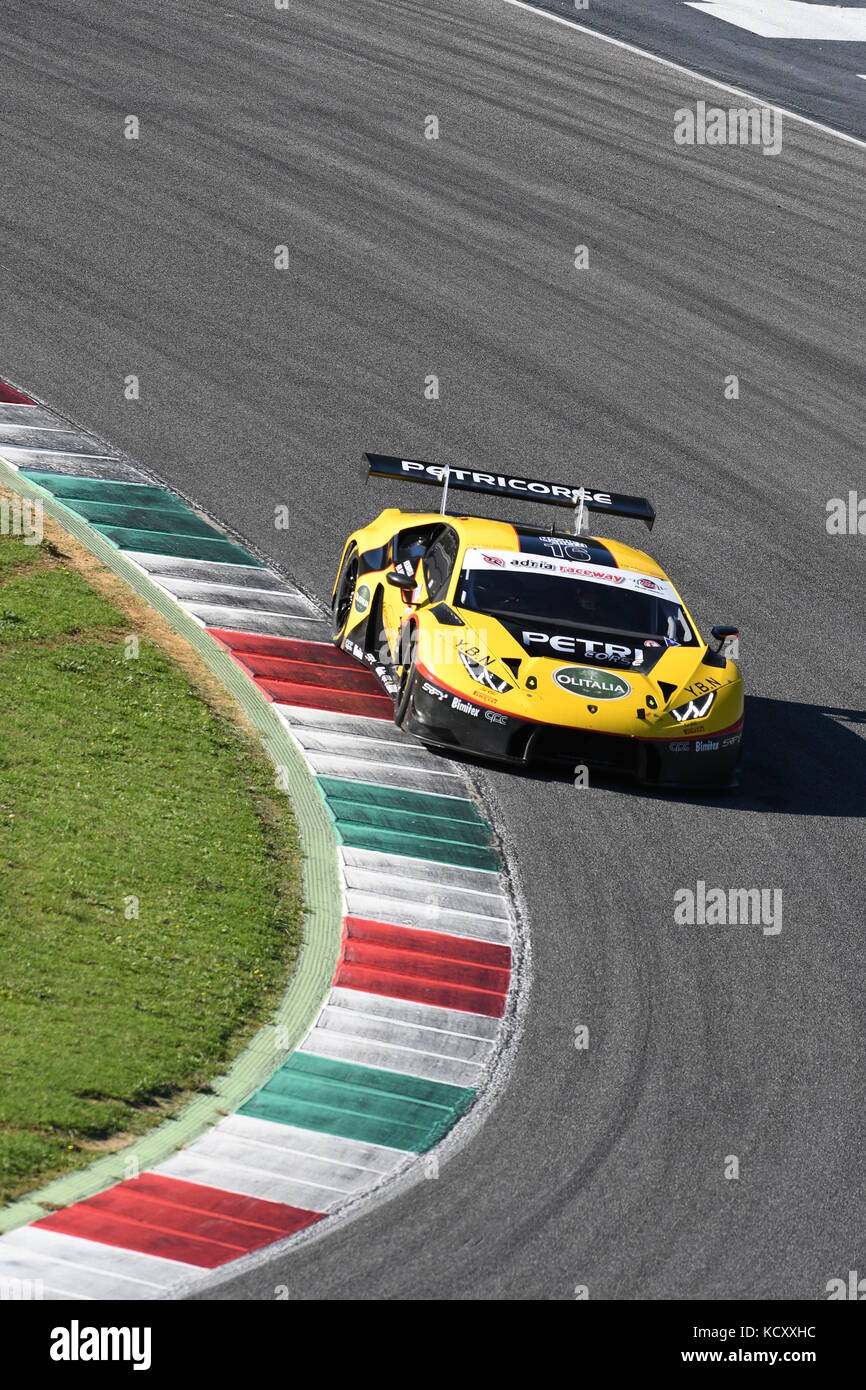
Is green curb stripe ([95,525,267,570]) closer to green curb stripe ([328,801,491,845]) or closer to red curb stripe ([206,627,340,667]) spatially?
red curb stripe ([206,627,340,667])

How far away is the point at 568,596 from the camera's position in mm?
13555

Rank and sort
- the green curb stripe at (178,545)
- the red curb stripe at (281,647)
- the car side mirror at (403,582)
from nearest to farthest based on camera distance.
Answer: the car side mirror at (403,582), the red curb stripe at (281,647), the green curb stripe at (178,545)

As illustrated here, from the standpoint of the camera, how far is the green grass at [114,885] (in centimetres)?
845

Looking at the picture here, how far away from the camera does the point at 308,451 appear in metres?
18.4

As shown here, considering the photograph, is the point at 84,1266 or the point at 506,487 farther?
the point at 506,487

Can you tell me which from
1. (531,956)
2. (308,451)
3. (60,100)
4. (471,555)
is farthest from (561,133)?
(531,956)

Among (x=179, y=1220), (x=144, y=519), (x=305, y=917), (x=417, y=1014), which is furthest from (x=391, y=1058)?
(x=144, y=519)

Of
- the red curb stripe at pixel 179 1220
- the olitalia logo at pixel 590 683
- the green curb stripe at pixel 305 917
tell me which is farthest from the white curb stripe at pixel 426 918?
the red curb stripe at pixel 179 1220

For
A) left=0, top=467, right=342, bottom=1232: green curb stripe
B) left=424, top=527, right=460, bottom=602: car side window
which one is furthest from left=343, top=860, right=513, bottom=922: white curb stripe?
left=424, top=527, right=460, bottom=602: car side window

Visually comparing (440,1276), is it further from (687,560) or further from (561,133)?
(561,133)

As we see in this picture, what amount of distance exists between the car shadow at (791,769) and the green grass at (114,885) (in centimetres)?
232

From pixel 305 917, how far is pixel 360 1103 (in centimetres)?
195
